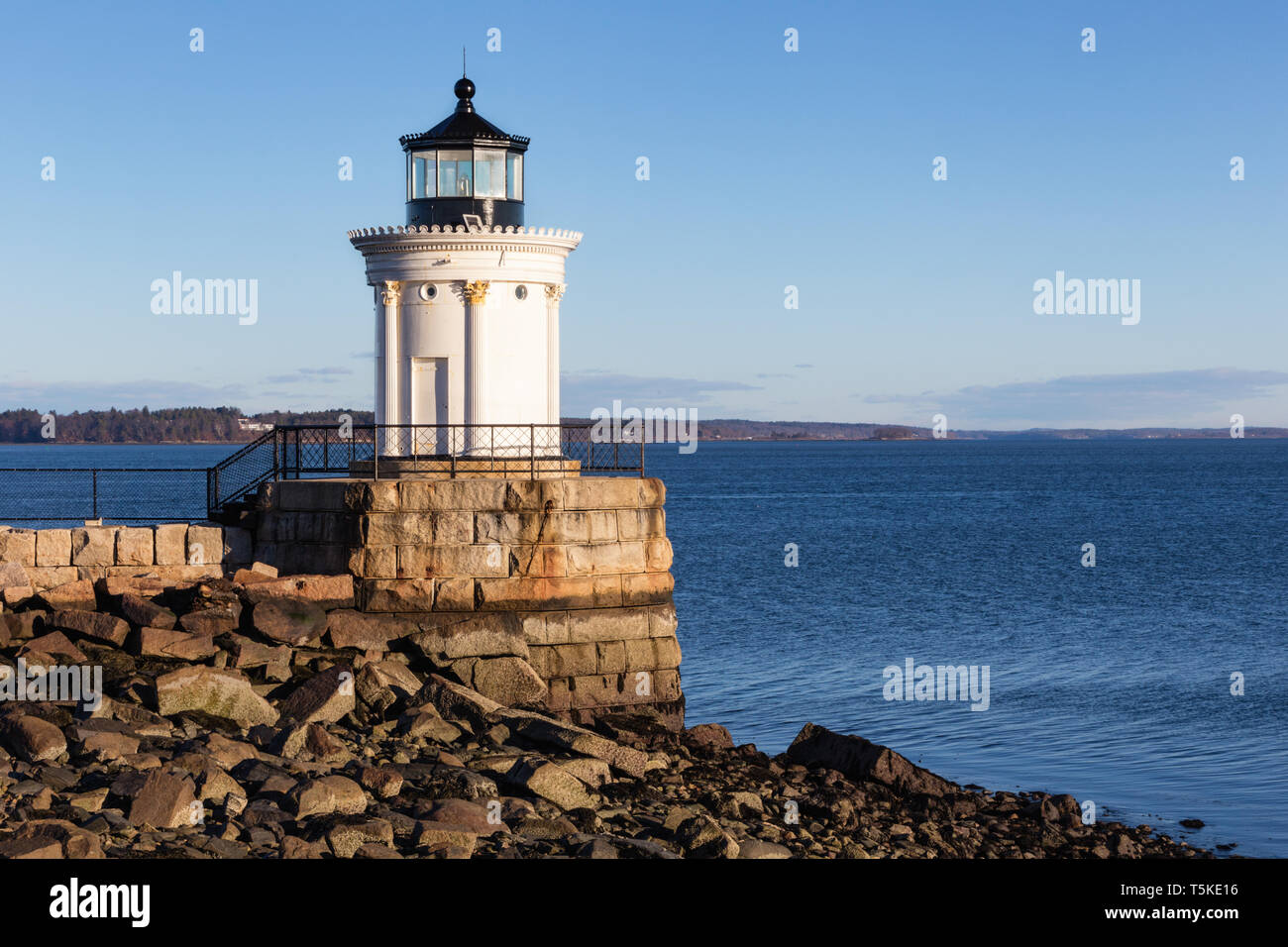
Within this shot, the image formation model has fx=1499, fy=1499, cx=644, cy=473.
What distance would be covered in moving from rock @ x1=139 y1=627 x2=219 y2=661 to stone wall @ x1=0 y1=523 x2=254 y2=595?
246 centimetres

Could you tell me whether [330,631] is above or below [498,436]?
below

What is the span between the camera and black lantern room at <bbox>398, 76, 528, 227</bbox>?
19.2 meters

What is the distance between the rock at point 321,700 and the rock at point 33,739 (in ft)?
8.11

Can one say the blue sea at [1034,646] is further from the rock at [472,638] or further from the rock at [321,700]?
the rock at [321,700]

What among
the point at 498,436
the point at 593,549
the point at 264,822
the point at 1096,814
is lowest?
the point at 1096,814

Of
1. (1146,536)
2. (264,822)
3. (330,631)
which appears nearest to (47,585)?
(330,631)

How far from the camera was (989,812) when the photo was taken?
14547 millimetres

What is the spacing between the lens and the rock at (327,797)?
10766mm

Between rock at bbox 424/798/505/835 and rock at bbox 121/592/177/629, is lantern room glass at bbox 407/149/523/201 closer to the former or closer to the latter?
rock at bbox 121/592/177/629

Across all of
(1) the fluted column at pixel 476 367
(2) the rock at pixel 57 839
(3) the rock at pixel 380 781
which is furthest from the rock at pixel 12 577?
(2) the rock at pixel 57 839

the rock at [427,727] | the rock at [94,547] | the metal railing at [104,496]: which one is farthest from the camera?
the metal railing at [104,496]

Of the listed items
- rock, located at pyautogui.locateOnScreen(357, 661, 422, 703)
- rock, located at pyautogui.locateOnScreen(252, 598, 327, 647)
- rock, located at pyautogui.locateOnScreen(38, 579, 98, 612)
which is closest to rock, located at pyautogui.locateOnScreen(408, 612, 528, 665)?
rock, located at pyautogui.locateOnScreen(357, 661, 422, 703)

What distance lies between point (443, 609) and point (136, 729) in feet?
15.5

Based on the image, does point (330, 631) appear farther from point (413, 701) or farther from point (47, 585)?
point (47, 585)
